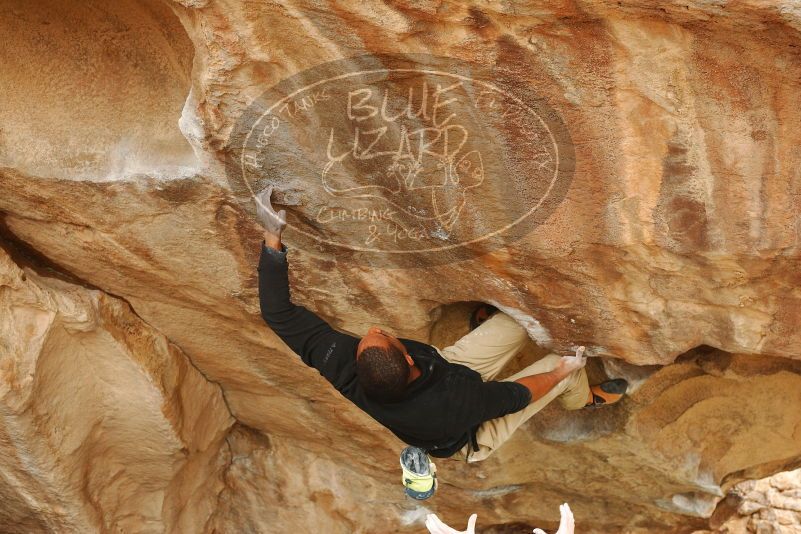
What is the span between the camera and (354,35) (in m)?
2.05

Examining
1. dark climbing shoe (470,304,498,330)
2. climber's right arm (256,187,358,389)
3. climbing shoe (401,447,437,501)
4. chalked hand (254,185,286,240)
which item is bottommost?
climbing shoe (401,447,437,501)

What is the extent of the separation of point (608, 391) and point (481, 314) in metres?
0.60

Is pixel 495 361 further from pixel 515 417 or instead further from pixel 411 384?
pixel 411 384

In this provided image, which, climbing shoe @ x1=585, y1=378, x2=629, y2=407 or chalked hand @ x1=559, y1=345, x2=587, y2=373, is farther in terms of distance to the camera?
climbing shoe @ x1=585, y1=378, x2=629, y2=407

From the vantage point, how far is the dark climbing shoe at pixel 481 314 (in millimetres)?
2930

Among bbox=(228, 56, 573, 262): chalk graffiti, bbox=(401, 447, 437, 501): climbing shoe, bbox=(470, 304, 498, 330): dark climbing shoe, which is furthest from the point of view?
bbox=(470, 304, 498, 330): dark climbing shoe

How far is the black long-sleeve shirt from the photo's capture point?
2459 mm

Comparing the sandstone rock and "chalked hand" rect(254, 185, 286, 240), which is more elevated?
"chalked hand" rect(254, 185, 286, 240)

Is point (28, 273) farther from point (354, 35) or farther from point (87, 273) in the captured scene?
point (354, 35)

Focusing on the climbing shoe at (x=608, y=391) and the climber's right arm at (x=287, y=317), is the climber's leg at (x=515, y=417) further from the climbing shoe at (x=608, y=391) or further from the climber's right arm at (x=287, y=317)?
the climber's right arm at (x=287, y=317)

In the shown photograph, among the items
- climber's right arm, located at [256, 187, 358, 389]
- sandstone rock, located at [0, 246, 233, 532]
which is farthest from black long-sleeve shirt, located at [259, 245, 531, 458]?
sandstone rock, located at [0, 246, 233, 532]

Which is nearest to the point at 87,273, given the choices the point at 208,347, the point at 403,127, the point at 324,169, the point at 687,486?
the point at 208,347

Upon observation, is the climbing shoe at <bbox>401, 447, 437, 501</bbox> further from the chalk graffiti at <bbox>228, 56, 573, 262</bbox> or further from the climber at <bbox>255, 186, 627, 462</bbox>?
the chalk graffiti at <bbox>228, 56, 573, 262</bbox>

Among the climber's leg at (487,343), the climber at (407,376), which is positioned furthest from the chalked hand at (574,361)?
the climber's leg at (487,343)
